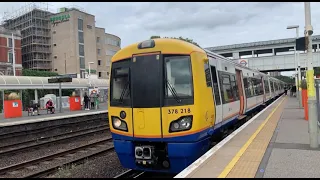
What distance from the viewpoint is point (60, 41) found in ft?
266

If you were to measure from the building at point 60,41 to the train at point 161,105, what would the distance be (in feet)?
243

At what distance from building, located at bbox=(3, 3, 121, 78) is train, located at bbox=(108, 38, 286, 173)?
243 feet

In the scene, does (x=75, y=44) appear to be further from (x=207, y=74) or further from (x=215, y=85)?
(x=207, y=74)

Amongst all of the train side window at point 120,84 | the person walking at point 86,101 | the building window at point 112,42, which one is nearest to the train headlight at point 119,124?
the train side window at point 120,84

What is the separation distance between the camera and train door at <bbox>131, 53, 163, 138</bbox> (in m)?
6.11

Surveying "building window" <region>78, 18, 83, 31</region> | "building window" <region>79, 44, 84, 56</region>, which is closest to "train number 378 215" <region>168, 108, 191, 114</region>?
"building window" <region>79, 44, 84, 56</region>

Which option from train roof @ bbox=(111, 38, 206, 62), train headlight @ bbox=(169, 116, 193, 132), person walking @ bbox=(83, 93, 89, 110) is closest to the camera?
train headlight @ bbox=(169, 116, 193, 132)

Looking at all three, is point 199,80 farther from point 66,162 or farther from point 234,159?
point 66,162

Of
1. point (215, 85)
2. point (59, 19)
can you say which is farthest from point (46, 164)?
point (59, 19)

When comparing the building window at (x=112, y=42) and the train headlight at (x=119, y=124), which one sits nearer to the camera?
the train headlight at (x=119, y=124)

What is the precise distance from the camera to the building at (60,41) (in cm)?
7938

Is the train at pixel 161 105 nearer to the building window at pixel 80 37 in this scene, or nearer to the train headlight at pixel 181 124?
the train headlight at pixel 181 124

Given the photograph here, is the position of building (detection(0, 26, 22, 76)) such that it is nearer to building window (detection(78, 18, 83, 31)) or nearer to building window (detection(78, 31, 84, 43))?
building window (detection(78, 31, 84, 43))

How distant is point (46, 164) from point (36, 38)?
78999mm
